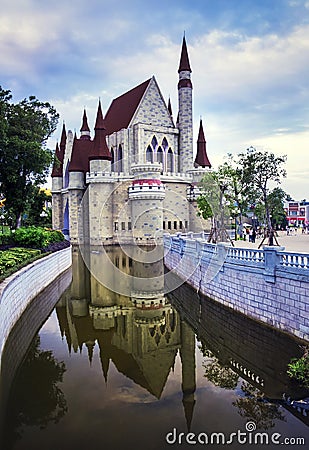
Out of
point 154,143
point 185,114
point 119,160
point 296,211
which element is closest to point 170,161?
point 154,143

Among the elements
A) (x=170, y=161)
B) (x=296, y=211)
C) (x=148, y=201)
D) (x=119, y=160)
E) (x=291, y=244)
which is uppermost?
(x=119, y=160)

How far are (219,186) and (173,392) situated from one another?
17.8m

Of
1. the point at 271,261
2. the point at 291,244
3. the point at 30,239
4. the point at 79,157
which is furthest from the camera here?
the point at 79,157

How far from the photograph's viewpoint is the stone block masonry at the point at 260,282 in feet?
30.1

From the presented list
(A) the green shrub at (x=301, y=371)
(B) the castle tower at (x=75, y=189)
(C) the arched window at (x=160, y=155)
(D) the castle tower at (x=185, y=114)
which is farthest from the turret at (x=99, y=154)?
(A) the green shrub at (x=301, y=371)

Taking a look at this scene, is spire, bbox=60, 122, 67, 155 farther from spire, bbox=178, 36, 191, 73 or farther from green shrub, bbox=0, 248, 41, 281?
green shrub, bbox=0, 248, 41, 281

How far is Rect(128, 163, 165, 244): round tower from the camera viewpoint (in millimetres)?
31641

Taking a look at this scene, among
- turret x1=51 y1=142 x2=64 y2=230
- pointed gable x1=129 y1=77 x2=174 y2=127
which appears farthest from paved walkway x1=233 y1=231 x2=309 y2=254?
turret x1=51 y1=142 x2=64 y2=230

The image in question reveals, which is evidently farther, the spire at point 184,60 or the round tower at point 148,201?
the spire at point 184,60

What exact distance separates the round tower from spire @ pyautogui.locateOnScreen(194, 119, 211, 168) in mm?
8315

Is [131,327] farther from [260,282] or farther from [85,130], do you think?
[85,130]

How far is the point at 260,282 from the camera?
10.8 metres

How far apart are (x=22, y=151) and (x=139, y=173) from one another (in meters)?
11.9

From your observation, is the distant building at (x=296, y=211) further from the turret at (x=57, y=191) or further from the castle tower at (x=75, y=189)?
the castle tower at (x=75, y=189)
